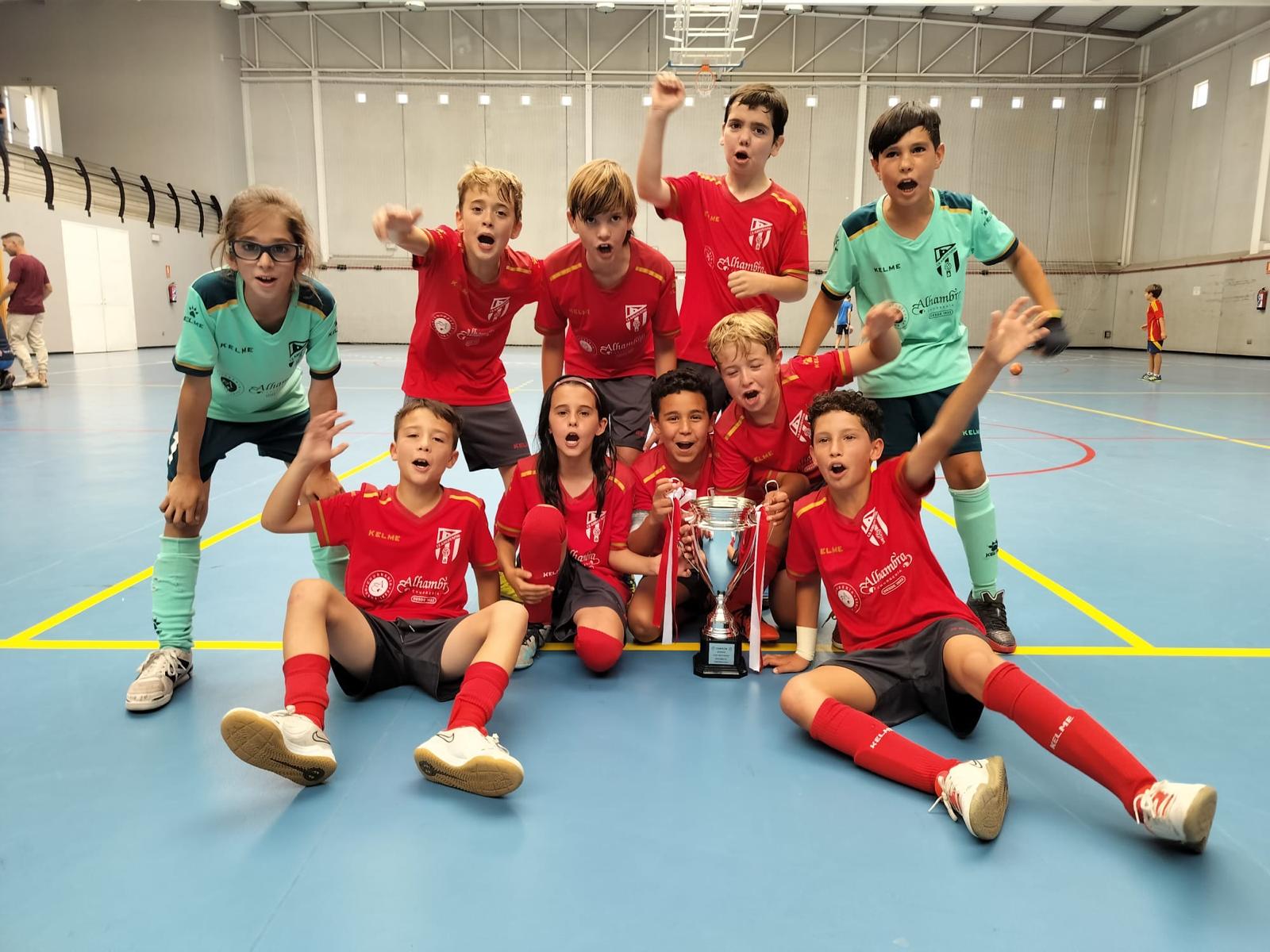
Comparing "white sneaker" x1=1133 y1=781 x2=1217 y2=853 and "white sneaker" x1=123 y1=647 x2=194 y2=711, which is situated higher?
"white sneaker" x1=1133 y1=781 x2=1217 y2=853

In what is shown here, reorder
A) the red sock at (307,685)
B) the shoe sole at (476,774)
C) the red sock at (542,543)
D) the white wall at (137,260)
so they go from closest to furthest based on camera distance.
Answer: the shoe sole at (476,774)
the red sock at (307,685)
the red sock at (542,543)
the white wall at (137,260)

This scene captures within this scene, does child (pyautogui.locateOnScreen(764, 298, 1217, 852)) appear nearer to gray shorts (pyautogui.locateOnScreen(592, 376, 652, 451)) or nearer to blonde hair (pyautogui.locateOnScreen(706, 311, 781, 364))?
blonde hair (pyautogui.locateOnScreen(706, 311, 781, 364))

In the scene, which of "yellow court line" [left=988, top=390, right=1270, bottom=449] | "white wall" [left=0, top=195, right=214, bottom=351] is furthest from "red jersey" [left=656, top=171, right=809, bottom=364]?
"white wall" [left=0, top=195, right=214, bottom=351]

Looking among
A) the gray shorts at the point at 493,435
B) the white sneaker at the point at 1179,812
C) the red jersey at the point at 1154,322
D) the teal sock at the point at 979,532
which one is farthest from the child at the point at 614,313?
the red jersey at the point at 1154,322

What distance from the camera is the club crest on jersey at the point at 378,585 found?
108 inches

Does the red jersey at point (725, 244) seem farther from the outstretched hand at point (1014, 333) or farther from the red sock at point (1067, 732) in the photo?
the red sock at point (1067, 732)

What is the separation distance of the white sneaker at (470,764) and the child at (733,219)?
201 cm

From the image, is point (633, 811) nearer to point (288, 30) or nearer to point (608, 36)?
point (608, 36)

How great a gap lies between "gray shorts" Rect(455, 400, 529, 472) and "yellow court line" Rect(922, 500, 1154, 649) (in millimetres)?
2050

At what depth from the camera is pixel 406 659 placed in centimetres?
270

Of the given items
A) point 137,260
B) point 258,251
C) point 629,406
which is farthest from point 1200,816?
point 137,260

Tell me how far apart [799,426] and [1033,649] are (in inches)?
46.8

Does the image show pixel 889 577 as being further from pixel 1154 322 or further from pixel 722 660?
pixel 1154 322

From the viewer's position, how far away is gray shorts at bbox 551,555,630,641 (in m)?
3.18
